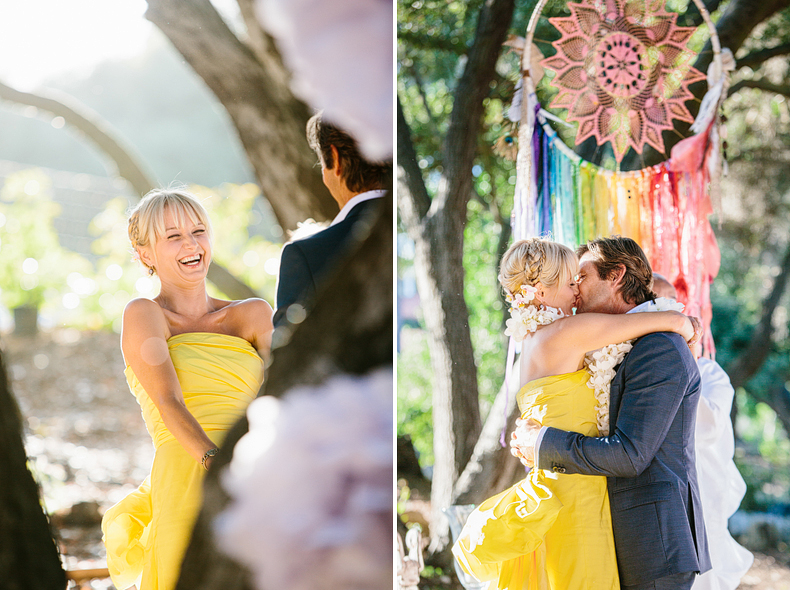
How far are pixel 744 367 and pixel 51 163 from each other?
4048 millimetres

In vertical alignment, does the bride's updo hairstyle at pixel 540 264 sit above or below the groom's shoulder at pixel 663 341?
above

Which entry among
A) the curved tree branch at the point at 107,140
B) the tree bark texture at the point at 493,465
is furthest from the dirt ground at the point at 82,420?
the tree bark texture at the point at 493,465

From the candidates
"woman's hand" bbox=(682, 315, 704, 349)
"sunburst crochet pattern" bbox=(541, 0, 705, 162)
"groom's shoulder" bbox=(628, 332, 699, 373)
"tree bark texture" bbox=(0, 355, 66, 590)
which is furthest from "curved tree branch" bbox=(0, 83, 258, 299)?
"sunburst crochet pattern" bbox=(541, 0, 705, 162)

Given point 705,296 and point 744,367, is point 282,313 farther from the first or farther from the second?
point 744,367

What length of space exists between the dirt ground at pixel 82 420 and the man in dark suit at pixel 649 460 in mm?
2284

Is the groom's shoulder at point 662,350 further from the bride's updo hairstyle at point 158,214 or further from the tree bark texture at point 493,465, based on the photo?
the bride's updo hairstyle at point 158,214

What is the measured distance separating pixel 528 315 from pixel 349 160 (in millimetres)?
638

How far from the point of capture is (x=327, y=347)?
0.80 m

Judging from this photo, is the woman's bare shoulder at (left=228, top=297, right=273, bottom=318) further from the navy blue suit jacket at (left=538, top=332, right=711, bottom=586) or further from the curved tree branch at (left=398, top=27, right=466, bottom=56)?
the curved tree branch at (left=398, top=27, right=466, bottom=56)

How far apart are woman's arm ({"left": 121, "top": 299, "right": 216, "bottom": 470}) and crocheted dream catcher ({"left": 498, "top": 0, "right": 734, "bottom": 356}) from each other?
1.30 metres

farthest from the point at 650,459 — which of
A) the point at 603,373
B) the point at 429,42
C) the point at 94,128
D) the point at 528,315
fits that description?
the point at 429,42

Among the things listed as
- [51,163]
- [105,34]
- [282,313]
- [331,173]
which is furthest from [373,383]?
[51,163]

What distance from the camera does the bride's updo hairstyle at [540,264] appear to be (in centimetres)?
163

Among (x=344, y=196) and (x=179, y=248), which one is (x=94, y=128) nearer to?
(x=179, y=248)
